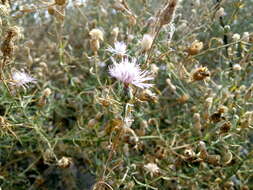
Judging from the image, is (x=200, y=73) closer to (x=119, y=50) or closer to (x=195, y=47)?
(x=195, y=47)

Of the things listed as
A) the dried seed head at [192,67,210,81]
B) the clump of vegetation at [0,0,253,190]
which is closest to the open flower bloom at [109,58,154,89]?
the clump of vegetation at [0,0,253,190]

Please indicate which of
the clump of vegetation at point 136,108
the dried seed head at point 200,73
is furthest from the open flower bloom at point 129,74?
the dried seed head at point 200,73

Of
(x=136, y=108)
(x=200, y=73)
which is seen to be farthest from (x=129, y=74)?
(x=136, y=108)

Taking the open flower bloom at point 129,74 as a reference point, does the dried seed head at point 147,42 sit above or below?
above

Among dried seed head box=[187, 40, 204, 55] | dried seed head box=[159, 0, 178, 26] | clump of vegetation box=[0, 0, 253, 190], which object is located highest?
dried seed head box=[159, 0, 178, 26]

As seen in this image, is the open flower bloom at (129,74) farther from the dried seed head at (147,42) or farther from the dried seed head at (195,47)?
the dried seed head at (195,47)

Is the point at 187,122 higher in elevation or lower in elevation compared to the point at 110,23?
lower

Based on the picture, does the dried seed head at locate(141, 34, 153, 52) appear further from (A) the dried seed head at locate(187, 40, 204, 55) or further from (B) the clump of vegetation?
(A) the dried seed head at locate(187, 40, 204, 55)

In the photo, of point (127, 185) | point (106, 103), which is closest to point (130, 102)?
point (106, 103)

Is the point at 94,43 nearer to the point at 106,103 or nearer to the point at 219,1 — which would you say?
the point at 106,103
